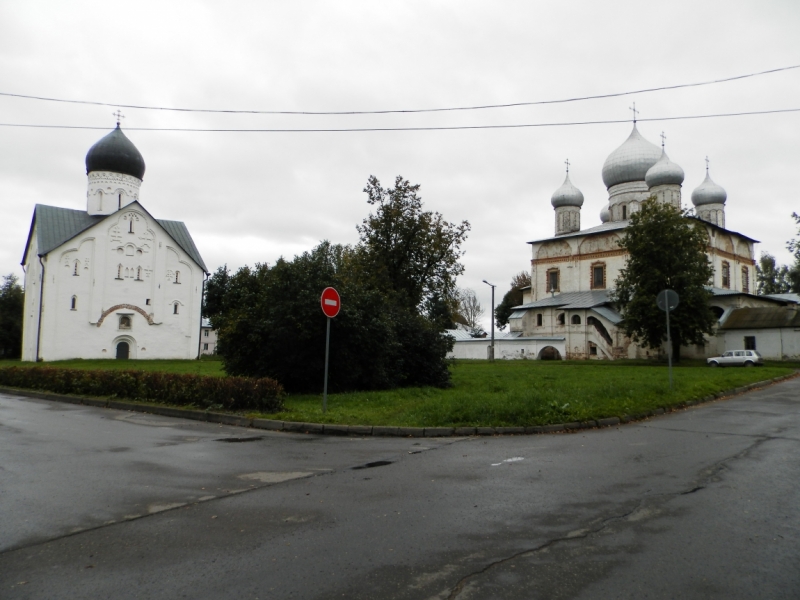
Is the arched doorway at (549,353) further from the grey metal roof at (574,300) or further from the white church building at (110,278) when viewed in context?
the white church building at (110,278)

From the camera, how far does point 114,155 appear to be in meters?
51.1

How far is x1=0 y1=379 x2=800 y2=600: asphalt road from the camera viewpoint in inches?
158

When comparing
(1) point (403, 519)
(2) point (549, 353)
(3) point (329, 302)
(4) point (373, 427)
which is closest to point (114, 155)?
(2) point (549, 353)

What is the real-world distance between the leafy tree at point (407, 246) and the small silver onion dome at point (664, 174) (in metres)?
31.7

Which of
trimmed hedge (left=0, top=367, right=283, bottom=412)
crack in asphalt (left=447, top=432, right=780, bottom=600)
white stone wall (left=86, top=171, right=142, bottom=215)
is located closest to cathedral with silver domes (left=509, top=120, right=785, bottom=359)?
white stone wall (left=86, top=171, right=142, bottom=215)

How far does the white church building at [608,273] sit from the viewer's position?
4797 centimetres

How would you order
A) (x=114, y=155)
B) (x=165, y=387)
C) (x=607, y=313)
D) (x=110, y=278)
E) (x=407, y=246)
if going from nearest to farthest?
(x=165, y=387)
(x=407, y=246)
(x=110, y=278)
(x=607, y=313)
(x=114, y=155)

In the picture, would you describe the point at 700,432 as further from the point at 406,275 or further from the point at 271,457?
the point at 406,275

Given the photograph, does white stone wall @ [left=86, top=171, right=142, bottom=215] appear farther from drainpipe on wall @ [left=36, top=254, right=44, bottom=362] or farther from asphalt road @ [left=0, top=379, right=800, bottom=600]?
asphalt road @ [left=0, top=379, right=800, bottom=600]

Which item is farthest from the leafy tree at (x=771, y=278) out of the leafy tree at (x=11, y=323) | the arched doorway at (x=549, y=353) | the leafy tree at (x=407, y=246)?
the leafy tree at (x=11, y=323)

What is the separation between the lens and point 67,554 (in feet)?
15.0

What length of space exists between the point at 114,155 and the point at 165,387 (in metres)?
43.2

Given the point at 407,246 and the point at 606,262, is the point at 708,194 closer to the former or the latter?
the point at 606,262

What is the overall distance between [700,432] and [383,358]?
905 centimetres
